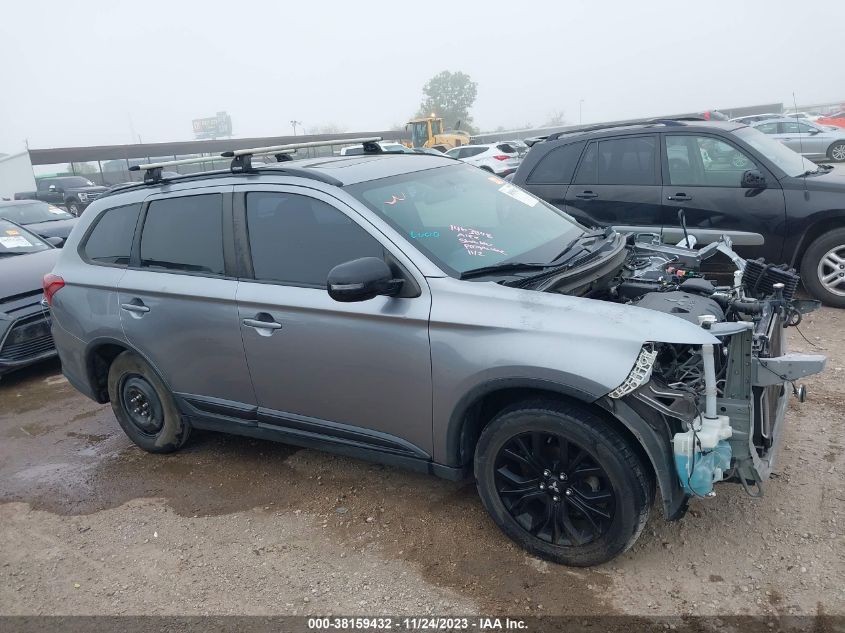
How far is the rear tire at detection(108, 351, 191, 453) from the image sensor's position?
14.3 ft

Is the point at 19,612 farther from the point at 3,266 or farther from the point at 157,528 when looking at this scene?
the point at 3,266

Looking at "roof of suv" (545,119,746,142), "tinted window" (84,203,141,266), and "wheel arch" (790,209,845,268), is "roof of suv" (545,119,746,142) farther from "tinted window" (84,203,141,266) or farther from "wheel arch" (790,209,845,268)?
"tinted window" (84,203,141,266)

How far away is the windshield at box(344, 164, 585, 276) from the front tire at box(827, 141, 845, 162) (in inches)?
758

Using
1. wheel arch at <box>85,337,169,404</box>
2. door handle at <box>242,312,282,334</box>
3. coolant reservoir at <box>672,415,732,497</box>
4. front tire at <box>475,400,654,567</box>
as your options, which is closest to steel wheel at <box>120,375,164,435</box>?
wheel arch at <box>85,337,169,404</box>

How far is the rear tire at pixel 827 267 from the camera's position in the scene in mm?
5926

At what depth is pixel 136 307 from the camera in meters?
4.14

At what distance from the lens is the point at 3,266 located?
22.3 ft

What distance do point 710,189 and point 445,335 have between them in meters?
4.45

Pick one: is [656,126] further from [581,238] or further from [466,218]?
[466,218]

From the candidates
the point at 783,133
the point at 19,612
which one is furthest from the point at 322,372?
the point at 783,133

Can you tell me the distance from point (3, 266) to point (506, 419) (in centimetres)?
614

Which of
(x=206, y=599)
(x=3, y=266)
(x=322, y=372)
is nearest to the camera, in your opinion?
(x=206, y=599)

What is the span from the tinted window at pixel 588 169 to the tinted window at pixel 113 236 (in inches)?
178

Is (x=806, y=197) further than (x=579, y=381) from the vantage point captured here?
Yes
